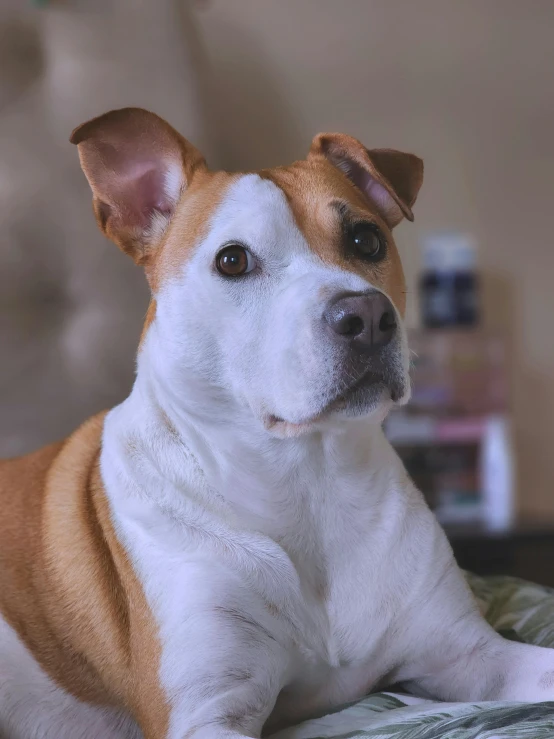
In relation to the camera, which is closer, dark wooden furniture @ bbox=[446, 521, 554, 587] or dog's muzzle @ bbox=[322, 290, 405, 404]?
dog's muzzle @ bbox=[322, 290, 405, 404]

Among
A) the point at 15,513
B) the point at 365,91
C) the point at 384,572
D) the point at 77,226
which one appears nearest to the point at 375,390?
the point at 384,572

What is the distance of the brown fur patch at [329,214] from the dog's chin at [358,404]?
7.1 inches

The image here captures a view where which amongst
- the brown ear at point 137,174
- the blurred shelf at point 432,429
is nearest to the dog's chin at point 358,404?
the brown ear at point 137,174

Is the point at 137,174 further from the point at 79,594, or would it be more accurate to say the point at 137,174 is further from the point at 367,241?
the point at 79,594

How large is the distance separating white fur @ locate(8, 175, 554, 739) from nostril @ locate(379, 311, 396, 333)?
0.03 m

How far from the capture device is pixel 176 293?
1.12 meters

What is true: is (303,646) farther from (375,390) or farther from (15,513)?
(15,513)

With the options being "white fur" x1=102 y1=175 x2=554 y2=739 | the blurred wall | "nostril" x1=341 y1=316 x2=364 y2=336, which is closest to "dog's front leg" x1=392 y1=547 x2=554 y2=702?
"white fur" x1=102 y1=175 x2=554 y2=739

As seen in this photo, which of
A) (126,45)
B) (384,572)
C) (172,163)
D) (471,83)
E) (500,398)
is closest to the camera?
(384,572)

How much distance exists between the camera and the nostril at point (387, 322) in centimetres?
96

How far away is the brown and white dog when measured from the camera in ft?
3.20

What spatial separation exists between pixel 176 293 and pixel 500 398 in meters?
2.18

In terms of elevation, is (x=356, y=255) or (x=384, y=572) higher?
(x=356, y=255)

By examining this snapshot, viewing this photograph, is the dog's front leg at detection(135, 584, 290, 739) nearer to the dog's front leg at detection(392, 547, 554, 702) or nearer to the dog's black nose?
the dog's front leg at detection(392, 547, 554, 702)
